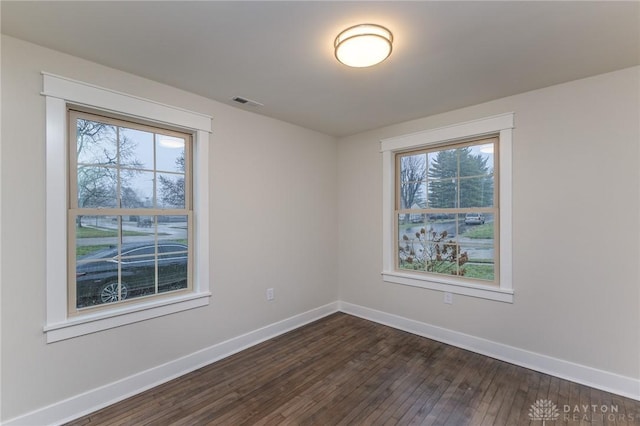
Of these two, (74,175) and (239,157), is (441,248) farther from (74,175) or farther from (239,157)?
(74,175)

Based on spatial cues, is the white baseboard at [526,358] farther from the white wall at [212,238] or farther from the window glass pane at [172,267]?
the window glass pane at [172,267]

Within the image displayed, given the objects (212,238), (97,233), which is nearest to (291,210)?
(212,238)

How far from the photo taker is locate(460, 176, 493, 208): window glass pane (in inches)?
121

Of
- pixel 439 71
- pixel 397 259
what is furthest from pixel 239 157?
pixel 397 259

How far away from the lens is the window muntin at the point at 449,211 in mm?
3078

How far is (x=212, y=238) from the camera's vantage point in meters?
2.87

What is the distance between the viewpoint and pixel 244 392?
234cm

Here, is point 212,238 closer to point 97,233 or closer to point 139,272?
point 139,272

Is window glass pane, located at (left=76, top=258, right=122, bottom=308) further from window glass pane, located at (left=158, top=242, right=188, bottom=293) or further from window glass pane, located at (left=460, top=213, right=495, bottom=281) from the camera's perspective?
window glass pane, located at (left=460, top=213, right=495, bottom=281)

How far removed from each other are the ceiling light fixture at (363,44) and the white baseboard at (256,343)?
2793 millimetres

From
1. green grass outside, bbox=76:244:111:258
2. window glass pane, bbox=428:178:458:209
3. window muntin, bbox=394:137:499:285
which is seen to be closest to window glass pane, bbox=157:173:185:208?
green grass outside, bbox=76:244:111:258

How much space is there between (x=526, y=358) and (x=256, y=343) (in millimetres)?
2641

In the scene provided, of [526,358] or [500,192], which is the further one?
[500,192]

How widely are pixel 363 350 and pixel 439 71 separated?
2.70m
